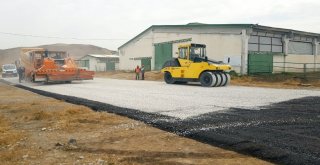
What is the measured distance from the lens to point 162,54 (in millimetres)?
34500

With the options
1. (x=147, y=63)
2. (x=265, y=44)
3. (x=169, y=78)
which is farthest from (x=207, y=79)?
(x=147, y=63)

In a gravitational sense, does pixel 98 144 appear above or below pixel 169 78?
below

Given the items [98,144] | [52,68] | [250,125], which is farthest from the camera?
[52,68]

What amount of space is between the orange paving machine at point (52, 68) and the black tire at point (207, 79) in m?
8.82

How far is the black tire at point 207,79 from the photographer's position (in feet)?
60.0

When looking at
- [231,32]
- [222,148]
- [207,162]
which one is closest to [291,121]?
[222,148]

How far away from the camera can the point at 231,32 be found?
86.0 ft

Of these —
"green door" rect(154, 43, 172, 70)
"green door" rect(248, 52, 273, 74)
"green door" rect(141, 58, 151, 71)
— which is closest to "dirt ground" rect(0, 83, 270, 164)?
"green door" rect(248, 52, 273, 74)

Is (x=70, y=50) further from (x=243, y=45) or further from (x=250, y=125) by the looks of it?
(x=250, y=125)

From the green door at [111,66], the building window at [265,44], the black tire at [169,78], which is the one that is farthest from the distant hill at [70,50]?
the black tire at [169,78]

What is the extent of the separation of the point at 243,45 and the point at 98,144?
21848 mm

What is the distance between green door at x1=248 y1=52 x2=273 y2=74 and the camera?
26.2 m

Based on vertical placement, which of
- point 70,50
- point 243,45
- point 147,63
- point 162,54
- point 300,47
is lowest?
point 147,63

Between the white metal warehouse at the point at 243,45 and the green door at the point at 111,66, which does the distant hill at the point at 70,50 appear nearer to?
the green door at the point at 111,66
